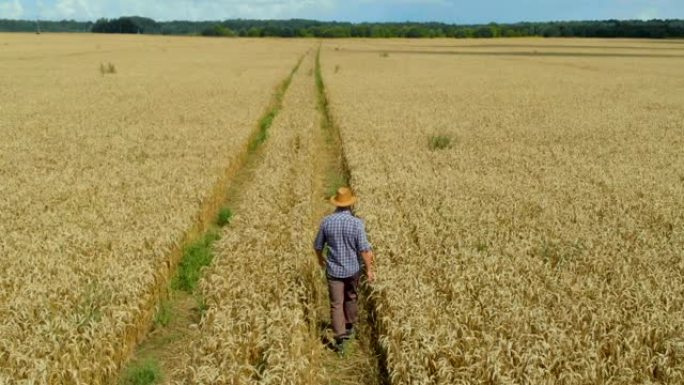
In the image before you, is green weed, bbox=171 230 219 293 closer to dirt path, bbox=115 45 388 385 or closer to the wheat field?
dirt path, bbox=115 45 388 385

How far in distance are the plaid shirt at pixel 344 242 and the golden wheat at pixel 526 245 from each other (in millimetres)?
754

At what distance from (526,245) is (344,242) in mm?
4100

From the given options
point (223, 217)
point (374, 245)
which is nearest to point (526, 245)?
point (374, 245)

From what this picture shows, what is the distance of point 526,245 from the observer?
35.7ft

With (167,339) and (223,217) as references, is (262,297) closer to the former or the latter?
(167,339)

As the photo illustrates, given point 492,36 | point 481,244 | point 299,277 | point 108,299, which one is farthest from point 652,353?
point 492,36

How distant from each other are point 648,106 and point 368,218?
26.6m

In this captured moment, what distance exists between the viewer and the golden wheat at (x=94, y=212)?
7551 mm

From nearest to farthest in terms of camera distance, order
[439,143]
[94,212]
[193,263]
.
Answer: [193,263]
[94,212]
[439,143]

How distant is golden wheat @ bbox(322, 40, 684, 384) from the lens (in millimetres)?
7145

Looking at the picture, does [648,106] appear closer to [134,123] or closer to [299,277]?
[134,123]

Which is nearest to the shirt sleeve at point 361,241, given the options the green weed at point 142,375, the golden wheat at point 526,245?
the golden wheat at point 526,245

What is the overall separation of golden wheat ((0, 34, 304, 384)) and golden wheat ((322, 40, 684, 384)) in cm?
368

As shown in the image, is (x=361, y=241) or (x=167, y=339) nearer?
(x=361, y=241)
